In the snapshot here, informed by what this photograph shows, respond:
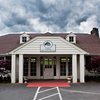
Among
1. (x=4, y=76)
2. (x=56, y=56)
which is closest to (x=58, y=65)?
(x=56, y=56)

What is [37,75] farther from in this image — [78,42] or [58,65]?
[78,42]

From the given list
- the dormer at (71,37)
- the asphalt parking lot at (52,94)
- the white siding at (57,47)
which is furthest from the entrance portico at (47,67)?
the asphalt parking lot at (52,94)

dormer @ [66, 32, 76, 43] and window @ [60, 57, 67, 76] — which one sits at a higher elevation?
dormer @ [66, 32, 76, 43]

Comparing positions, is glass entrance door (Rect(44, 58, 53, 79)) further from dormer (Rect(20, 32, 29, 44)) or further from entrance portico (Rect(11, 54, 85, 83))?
dormer (Rect(20, 32, 29, 44))

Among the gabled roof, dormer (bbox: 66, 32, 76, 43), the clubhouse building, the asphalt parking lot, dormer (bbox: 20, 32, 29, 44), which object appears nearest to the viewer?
the asphalt parking lot

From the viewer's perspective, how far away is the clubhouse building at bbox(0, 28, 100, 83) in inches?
974

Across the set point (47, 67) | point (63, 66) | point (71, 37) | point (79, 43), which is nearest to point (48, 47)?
point (47, 67)

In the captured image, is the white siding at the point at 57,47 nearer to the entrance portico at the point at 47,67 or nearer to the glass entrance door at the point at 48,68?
the entrance portico at the point at 47,67

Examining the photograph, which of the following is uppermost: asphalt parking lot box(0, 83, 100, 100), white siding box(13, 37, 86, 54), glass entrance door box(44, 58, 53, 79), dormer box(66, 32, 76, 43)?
dormer box(66, 32, 76, 43)

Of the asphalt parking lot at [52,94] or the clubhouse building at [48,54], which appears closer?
the asphalt parking lot at [52,94]

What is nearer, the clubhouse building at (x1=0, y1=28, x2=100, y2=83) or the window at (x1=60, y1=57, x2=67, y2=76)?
the clubhouse building at (x1=0, y1=28, x2=100, y2=83)

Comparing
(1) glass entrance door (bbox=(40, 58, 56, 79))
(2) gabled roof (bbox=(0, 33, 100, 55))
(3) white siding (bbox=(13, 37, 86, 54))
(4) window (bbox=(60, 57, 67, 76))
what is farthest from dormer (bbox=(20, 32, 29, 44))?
(4) window (bbox=(60, 57, 67, 76))

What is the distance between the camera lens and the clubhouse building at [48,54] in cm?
2475

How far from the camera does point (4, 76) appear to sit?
27.3 metres
